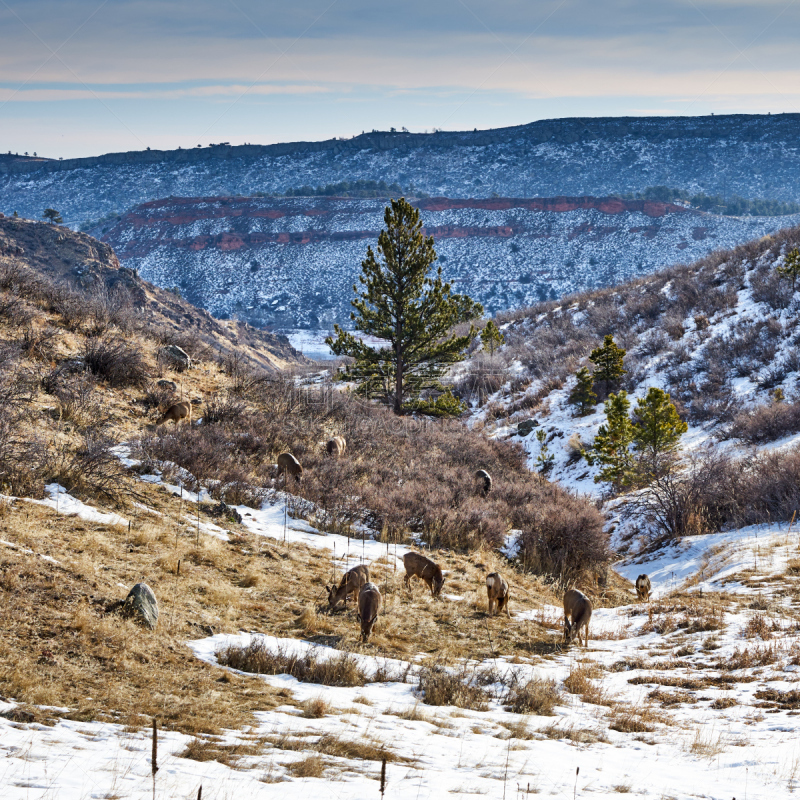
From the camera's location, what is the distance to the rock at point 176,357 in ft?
55.0

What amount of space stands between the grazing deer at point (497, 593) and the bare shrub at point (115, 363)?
8.91 meters

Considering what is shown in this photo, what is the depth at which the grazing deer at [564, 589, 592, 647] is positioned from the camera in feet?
26.1

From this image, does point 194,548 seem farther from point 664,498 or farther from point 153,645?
point 664,498

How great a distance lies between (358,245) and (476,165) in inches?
2411

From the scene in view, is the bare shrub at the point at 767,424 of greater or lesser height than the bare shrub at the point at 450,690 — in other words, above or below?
above

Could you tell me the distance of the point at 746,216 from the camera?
400 ft

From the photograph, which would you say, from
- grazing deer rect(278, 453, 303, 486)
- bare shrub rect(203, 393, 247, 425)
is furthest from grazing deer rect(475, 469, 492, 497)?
bare shrub rect(203, 393, 247, 425)

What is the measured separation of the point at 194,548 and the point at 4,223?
7075 centimetres

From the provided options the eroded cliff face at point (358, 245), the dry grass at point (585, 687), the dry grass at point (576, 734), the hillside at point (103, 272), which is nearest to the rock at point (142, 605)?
the dry grass at point (576, 734)

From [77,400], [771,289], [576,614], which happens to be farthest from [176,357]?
[771,289]

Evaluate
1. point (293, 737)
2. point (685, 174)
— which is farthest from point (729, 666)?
point (685, 174)

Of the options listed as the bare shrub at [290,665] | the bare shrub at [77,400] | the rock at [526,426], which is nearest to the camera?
the bare shrub at [290,665]

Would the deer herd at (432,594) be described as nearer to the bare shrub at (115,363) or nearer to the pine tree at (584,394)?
the bare shrub at (115,363)

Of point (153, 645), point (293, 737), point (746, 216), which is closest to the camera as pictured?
point (293, 737)
